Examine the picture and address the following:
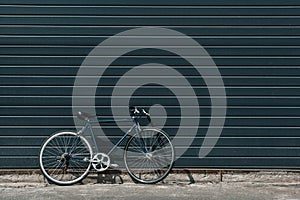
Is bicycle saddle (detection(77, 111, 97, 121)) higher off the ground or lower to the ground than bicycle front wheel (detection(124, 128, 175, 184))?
higher

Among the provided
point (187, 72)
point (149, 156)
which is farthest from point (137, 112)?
point (187, 72)

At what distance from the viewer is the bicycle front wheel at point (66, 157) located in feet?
19.9

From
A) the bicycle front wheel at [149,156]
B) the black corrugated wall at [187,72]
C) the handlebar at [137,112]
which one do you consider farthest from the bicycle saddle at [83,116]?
the bicycle front wheel at [149,156]

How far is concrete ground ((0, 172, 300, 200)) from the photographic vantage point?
5547mm

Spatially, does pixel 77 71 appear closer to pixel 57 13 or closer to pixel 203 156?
pixel 57 13

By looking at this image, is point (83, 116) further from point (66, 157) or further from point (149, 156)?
point (149, 156)

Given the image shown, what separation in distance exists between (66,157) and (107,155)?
1.87ft

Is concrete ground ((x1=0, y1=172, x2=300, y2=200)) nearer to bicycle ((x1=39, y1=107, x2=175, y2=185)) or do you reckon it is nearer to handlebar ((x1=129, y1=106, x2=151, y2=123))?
bicycle ((x1=39, y1=107, x2=175, y2=185))

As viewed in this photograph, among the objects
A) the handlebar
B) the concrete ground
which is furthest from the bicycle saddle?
the concrete ground

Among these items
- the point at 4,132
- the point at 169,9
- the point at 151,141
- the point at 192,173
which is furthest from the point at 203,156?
the point at 4,132

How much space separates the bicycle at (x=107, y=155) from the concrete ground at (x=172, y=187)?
0.17 metres

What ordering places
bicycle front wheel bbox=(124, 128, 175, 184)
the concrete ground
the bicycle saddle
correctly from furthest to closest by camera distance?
bicycle front wheel bbox=(124, 128, 175, 184) → the bicycle saddle → the concrete ground

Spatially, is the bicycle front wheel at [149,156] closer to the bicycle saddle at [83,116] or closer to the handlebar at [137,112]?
the handlebar at [137,112]

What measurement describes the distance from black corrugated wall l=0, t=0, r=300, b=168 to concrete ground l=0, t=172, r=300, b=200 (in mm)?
184
